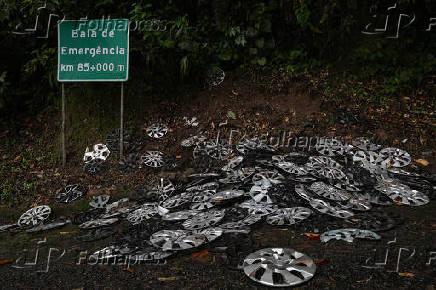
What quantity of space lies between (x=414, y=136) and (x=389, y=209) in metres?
2.75

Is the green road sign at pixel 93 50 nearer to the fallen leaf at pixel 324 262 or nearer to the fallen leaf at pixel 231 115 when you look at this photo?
the fallen leaf at pixel 231 115

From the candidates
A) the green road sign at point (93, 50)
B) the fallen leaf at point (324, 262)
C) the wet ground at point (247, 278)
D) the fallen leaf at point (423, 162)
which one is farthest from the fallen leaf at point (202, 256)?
the fallen leaf at point (423, 162)

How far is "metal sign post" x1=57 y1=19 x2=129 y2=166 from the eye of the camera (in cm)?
645

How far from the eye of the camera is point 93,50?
257 inches

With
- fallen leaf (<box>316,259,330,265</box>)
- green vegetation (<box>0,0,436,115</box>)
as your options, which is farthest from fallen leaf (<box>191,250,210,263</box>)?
green vegetation (<box>0,0,436,115</box>)

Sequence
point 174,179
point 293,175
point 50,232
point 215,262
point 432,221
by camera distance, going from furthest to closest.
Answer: point 174,179 < point 293,175 < point 50,232 < point 432,221 < point 215,262

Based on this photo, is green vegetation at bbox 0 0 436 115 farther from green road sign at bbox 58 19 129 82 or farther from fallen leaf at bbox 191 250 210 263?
fallen leaf at bbox 191 250 210 263

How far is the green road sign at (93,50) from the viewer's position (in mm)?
6449

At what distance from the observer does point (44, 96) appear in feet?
27.0

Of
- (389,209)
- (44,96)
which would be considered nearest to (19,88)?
(44,96)

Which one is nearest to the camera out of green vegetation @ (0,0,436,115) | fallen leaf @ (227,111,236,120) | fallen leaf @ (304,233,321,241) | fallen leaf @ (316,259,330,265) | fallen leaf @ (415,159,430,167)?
fallen leaf @ (316,259,330,265)

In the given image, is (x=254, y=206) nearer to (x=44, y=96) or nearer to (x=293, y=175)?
(x=293, y=175)

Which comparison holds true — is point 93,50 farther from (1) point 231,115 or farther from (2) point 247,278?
(2) point 247,278

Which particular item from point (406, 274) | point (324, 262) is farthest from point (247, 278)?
point (406, 274)
